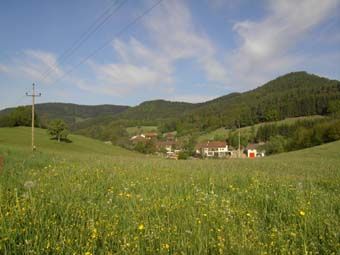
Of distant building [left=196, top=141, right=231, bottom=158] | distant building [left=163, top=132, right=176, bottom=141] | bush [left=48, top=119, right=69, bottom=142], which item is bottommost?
distant building [left=196, top=141, right=231, bottom=158]

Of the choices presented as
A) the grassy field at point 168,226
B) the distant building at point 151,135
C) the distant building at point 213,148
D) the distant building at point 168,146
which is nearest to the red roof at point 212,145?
the distant building at point 213,148

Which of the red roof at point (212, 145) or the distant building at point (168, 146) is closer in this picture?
the red roof at point (212, 145)

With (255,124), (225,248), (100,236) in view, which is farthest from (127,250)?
(255,124)

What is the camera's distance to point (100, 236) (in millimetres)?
3402

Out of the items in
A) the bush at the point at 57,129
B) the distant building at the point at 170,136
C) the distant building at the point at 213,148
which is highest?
the bush at the point at 57,129

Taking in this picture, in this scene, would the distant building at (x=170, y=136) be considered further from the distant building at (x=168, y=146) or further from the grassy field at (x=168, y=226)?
the grassy field at (x=168, y=226)

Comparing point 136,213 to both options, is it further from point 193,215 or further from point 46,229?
point 46,229

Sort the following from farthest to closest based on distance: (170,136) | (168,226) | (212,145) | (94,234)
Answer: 1. (170,136)
2. (212,145)
3. (168,226)
4. (94,234)

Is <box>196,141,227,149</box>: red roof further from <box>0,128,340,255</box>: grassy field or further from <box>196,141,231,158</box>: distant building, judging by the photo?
<box>0,128,340,255</box>: grassy field

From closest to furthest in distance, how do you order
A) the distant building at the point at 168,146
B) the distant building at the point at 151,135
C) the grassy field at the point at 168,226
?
the grassy field at the point at 168,226 < the distant building at the point at 168,146 < the distant building at the point at 151,135

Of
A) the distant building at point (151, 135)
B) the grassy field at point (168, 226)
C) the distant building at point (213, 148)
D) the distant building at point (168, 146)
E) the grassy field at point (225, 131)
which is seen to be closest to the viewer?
the grassy field at point (168, 226)

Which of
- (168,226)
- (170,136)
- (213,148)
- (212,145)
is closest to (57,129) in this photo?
(168,226)

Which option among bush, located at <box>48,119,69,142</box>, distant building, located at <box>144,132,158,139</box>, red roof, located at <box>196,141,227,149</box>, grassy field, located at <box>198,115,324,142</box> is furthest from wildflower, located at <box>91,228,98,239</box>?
distant building, located at <box>144,132,158,139</box>

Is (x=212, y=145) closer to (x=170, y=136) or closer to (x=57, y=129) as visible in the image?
(x=170, y=136)
